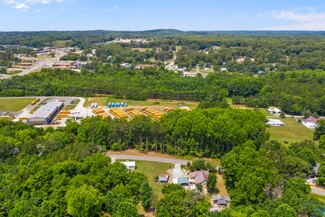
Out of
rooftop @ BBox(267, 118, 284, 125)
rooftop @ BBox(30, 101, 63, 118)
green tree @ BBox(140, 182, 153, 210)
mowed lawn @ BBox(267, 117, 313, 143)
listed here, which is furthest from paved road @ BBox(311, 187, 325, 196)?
rooftop @ BBox(30, 101, 63, 118)

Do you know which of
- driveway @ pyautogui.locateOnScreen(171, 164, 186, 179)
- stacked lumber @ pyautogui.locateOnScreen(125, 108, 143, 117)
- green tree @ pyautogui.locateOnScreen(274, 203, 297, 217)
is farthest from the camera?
stacked lumber @ pyautogui.locateOnScreen(125, 108, 143, 117)

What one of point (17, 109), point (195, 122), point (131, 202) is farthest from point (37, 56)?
point (131, 202)

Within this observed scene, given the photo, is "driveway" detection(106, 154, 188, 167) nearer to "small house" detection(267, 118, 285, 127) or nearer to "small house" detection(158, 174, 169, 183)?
"small house" detection(158, 174, 169, 183)

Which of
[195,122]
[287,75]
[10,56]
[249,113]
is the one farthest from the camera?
[10,56]

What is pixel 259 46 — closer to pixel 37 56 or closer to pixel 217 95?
pixel 217 95

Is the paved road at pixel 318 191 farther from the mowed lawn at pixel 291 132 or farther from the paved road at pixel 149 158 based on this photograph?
the mowed lawn at pixel 291 132
